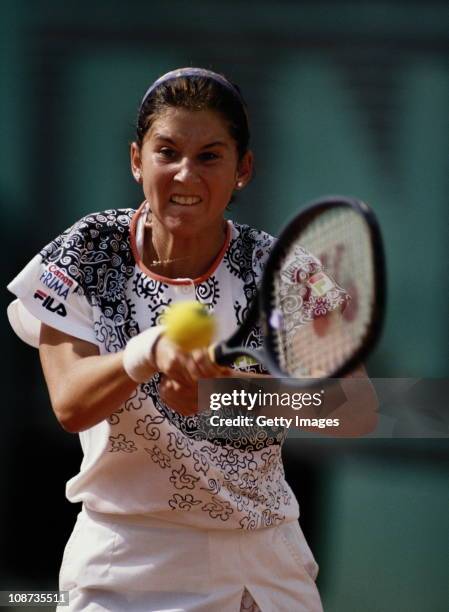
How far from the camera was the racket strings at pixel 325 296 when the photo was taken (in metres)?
1.27

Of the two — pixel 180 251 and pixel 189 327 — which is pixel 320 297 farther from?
pixel 189 327

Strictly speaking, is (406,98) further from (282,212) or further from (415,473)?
(415,473)

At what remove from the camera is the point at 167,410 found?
150 centimetres

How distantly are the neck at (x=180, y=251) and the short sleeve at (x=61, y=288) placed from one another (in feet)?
0.34

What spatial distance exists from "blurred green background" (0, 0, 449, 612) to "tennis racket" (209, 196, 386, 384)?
1.14 metres

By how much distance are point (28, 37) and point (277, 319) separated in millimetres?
1576

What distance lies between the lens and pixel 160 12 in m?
→ 2.69

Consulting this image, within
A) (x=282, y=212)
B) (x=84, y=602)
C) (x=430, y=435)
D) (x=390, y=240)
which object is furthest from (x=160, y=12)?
(x=84, y=602)

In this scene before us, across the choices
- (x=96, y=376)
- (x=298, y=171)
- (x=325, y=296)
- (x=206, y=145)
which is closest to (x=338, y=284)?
(x=325, y=296)

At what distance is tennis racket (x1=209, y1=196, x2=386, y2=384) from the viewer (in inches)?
48.4

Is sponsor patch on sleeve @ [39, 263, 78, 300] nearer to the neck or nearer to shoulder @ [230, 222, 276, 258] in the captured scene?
the neck

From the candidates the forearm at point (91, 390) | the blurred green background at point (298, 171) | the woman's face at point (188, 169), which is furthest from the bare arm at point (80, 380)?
the blurred green background at point (298, 171)

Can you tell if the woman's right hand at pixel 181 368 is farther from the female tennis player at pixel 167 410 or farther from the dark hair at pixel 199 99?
the dark hair at pixel 199 99

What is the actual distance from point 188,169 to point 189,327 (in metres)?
0.36
